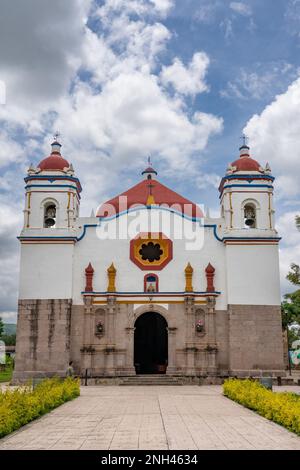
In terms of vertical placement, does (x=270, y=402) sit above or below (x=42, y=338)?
below

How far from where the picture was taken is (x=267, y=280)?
24094 mm

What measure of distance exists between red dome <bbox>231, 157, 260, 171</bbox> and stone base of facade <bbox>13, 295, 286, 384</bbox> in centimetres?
672

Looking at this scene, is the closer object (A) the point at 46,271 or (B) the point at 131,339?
(B) the point at 131,339

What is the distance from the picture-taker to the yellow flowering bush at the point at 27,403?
9.97 metres

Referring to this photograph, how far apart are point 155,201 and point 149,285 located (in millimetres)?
5225

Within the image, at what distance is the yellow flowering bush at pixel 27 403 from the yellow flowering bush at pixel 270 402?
515cm

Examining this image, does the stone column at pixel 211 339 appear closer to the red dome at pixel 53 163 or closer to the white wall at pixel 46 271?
the white wall at pixel 46 271

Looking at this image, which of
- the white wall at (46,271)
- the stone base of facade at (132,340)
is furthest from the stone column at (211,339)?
the white wall at (46,271)

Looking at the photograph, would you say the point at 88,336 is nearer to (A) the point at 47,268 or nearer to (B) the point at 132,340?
(B) the point at 132,340

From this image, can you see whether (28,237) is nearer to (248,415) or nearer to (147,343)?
(147,343)

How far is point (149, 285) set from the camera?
2439 cm

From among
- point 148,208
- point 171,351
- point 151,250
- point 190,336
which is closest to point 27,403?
point 171,351
